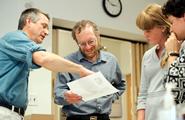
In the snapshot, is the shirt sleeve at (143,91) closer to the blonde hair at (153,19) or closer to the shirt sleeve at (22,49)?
the blonde hair at (153,19)

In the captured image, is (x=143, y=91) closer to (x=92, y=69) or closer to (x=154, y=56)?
(x=154, y=56)

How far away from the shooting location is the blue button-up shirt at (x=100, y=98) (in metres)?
2.25

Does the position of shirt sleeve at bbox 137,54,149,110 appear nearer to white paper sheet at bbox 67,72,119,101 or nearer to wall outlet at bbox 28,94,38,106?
white paper sheet at bbox 67,72,119,101

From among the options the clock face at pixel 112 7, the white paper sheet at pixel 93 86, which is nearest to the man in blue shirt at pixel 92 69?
the white paper sheet at pixel 93 86

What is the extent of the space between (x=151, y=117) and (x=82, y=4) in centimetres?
218

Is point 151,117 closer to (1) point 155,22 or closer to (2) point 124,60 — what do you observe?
(1) point 155,22

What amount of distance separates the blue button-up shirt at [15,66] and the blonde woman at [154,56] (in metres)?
0.60

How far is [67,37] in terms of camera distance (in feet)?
15.9

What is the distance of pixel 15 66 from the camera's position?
186cm

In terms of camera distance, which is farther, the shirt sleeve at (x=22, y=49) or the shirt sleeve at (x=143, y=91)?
the shirt sleeve at (x=143, y=91)

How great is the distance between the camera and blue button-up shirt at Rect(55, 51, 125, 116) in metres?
2.25

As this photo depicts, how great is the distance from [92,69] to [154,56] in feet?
1.89

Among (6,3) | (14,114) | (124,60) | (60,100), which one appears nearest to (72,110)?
(60,100)

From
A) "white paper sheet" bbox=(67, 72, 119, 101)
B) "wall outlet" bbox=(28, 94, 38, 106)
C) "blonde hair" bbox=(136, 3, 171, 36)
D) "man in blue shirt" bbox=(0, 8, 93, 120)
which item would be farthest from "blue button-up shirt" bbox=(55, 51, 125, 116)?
"wall outlet" bbox=(28, 94, 38, 106)
